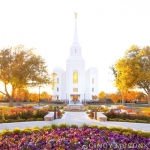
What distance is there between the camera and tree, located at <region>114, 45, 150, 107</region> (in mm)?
31156

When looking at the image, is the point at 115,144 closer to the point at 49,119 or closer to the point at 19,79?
the point at 49,119

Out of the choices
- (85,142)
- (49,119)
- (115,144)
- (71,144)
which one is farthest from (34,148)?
(49,119)

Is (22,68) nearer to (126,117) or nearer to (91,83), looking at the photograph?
(126,117)

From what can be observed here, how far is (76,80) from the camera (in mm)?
54688

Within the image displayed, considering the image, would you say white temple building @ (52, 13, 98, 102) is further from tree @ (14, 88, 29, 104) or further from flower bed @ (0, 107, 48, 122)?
flower bed @ (0, 107, 48, 122)

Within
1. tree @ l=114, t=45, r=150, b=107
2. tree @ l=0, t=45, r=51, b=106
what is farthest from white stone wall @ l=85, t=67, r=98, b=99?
tree @ l=0, t=45, r=51, b=106

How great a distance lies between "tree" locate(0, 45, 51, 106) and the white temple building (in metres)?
20.4

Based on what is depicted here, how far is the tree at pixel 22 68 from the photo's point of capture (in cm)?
3102

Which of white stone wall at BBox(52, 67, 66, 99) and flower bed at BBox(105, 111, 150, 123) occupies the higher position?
white stone wall at BBox(52, 67, 66, 99)

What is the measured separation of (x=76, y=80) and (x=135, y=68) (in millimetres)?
24821

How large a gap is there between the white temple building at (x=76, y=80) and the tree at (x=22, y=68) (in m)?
20.4

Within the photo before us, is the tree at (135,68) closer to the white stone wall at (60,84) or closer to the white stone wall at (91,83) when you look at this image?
the white stone wall at (91,83)

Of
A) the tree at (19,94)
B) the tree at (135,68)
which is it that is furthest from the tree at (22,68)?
the tree at (135,68)

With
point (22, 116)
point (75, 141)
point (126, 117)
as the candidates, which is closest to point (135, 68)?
point (126, 117)
